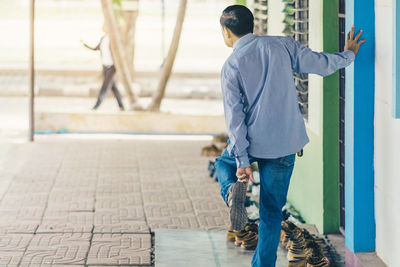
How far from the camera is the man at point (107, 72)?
1566 centimetres

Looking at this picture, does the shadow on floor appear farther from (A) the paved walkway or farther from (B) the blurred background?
(B) the blurred background

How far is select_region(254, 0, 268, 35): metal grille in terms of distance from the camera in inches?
396

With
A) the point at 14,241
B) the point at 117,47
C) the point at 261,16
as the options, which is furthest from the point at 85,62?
the point at 14,241

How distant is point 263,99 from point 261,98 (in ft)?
0.05

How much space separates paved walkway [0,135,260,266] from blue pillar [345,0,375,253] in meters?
1.77

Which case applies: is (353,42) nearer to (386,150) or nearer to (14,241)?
(386,150)

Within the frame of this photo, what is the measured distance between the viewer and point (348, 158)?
5758 millimetres

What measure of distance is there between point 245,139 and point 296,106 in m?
0.42

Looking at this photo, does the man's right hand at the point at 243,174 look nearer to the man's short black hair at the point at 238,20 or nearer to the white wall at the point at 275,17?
the man's short black hair at the point at 238,20

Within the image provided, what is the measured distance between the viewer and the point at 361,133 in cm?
563

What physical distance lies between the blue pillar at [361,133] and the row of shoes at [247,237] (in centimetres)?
106

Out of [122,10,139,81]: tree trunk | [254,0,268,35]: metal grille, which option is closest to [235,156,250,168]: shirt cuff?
[254,0,268,35]: metal grille

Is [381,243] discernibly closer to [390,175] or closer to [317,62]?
[390,175]

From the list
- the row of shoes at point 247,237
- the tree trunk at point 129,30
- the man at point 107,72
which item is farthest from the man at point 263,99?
the tree trunk at point 129,30
